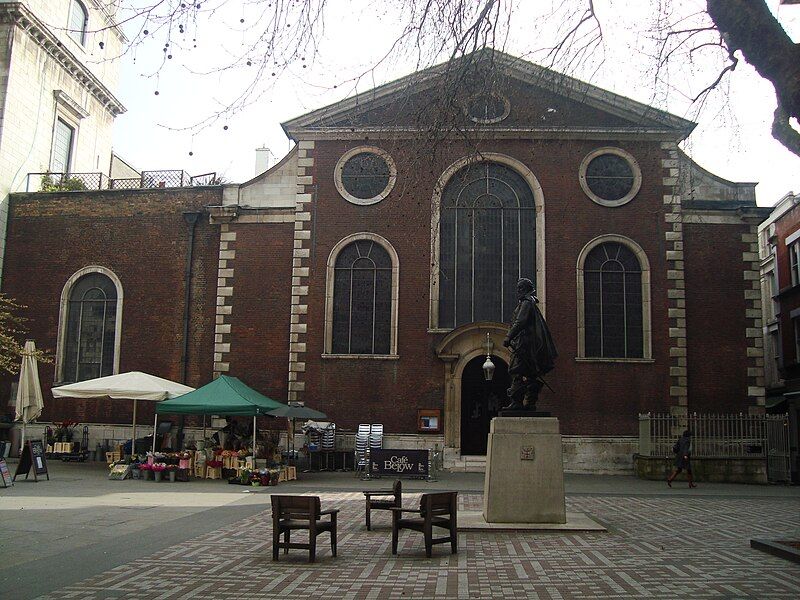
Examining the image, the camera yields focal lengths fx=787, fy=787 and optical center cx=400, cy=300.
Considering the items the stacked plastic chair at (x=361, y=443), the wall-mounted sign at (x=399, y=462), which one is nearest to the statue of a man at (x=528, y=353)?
the wall-mounted sign at (x=399, y=462)

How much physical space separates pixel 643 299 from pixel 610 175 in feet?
13.0

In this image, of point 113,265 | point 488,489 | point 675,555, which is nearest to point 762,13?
point 675,555

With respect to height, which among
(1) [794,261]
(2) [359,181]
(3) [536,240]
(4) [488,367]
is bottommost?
(4) [488,367]

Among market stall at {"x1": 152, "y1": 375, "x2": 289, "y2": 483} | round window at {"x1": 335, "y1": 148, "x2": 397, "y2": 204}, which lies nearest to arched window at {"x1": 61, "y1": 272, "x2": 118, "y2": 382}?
market stall at {"x1": 152, "y1": 375, "x2": 289, "y2": 483}

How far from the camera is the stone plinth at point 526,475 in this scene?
1175 centimetres

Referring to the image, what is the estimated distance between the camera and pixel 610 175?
2427 centimetres

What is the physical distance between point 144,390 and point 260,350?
16.3ft

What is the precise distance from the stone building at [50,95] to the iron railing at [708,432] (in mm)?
19585

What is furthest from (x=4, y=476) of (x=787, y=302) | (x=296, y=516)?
(x=787, y=302)

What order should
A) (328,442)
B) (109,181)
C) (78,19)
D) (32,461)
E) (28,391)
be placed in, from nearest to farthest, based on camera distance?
(32,461), (28,391), (328,442), (109,181), (78,19)

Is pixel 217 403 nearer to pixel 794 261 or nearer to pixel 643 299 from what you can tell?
pixel 643 299

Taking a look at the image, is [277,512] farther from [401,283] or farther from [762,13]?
[401,283]

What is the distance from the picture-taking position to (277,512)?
30.3 ft

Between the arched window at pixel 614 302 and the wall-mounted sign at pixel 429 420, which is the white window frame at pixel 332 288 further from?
the arched window at pixel 614 302
